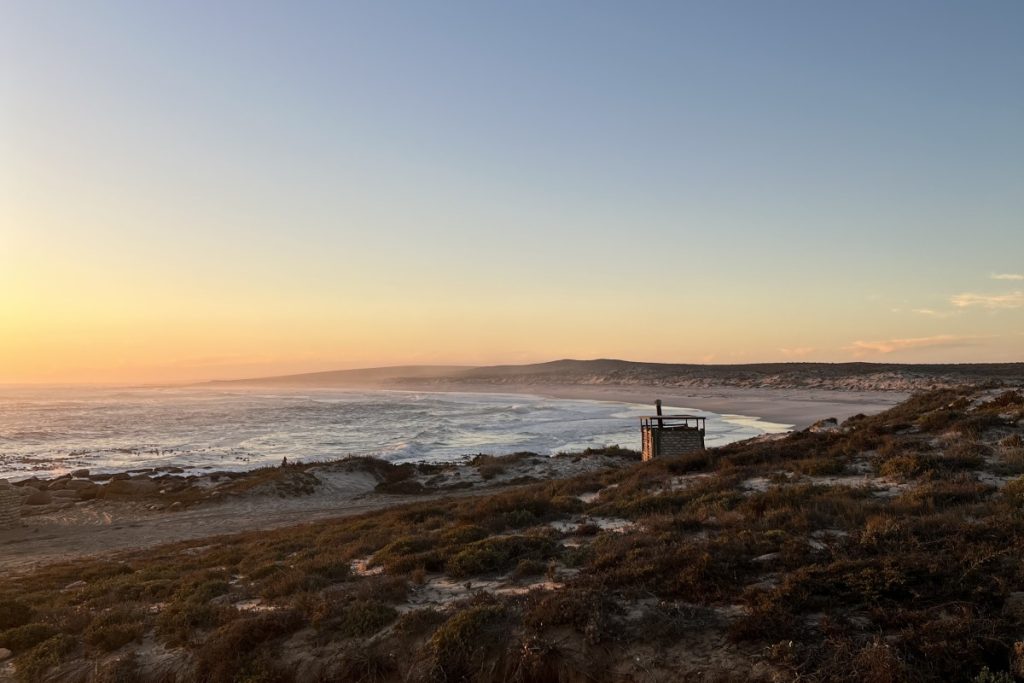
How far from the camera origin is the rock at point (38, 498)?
26519 mm

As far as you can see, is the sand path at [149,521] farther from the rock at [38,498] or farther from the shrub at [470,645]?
the shrub at [470,645]

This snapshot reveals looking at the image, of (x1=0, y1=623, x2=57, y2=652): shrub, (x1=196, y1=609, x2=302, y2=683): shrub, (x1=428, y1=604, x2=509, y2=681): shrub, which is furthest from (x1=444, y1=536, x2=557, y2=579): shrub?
(x1=0, y1=623, x2=57, y2=652): shrub

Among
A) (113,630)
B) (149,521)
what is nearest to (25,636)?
(113,630)

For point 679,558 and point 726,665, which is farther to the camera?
point 679,558

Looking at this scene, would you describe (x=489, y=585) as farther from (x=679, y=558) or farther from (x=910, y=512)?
(x=910, y=512)

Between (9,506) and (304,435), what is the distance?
26987 millimetres

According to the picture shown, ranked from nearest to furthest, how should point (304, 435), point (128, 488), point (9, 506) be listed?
point (9, 506) < point (128, 488) < point (304, 435)

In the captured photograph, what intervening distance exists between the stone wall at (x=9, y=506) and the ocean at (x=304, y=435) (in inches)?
314

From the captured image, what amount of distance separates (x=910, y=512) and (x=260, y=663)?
10561mm

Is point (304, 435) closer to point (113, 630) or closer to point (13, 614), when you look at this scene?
point (13, 614)

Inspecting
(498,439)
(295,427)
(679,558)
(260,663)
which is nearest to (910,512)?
(679,558)

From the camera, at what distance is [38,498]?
88.4ft

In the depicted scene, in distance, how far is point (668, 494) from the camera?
1423cm

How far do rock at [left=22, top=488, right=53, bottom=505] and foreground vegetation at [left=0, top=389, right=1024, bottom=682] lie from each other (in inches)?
596
